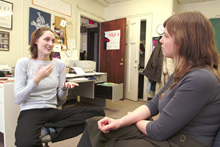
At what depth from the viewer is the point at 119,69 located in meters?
4.08

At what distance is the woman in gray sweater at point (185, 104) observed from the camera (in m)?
0.59

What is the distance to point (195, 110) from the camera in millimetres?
588

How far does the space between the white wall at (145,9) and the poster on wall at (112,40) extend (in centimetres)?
57

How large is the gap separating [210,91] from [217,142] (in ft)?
0.67

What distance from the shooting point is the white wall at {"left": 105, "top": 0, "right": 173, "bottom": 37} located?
12.1 feet

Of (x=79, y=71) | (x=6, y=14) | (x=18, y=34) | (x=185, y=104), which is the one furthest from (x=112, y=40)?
(x=185, y=104)

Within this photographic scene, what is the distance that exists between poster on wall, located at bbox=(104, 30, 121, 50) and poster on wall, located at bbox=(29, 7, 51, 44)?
1.73 m

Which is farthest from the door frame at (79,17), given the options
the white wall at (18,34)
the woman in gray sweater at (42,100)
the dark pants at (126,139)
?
the dark pants at (126,139)

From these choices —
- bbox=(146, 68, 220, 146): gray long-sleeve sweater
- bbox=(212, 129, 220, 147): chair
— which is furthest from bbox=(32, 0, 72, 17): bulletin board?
bbox=(212, 129, 220, 147): chair

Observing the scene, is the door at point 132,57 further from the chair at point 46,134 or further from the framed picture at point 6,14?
the chair at point 46,134

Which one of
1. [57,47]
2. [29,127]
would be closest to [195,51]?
[29,127]

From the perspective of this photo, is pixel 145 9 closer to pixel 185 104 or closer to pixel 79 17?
pixel 79 17

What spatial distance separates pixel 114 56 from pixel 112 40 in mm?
441

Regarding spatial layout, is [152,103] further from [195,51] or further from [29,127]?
[29,127]
